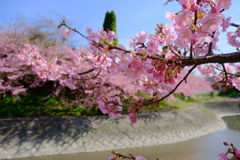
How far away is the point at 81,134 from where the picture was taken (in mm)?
6027

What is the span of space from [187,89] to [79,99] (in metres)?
5.39

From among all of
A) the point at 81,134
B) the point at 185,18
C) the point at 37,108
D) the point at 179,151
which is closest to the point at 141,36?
the point at 185,18

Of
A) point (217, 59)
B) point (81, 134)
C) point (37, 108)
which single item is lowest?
point (81, 134)

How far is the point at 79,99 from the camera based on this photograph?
757cm

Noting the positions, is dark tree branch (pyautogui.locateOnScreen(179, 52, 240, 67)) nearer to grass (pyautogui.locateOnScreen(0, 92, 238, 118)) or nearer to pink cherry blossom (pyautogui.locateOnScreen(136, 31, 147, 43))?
pink cherry blossom (pyautogui.locateOnScreen(136, 31, 147, 43))

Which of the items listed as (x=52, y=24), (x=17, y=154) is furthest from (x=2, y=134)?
(x=52, y=24)

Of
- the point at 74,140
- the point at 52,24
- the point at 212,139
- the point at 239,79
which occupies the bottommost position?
the point at 212,139

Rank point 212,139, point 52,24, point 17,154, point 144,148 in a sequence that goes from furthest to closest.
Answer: point 52,24 < point 212,139 < point 144,148 < point 17,154

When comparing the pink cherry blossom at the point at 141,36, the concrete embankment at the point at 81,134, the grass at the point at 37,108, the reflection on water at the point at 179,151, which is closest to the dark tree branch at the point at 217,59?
the pink cherry blossom at the point at 141,36

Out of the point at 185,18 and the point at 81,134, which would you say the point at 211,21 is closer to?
the point at 185,18

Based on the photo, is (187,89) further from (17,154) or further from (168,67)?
(168,67)

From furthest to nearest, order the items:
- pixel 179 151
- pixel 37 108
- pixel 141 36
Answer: pixel 37 108
pixel 179 151
pixel 141 36

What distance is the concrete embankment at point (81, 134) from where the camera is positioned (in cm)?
543

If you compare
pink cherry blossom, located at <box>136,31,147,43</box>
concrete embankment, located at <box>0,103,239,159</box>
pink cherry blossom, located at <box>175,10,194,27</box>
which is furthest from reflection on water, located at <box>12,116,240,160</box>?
pink cherry blossom, located at <box>175,10,194,27</box>
